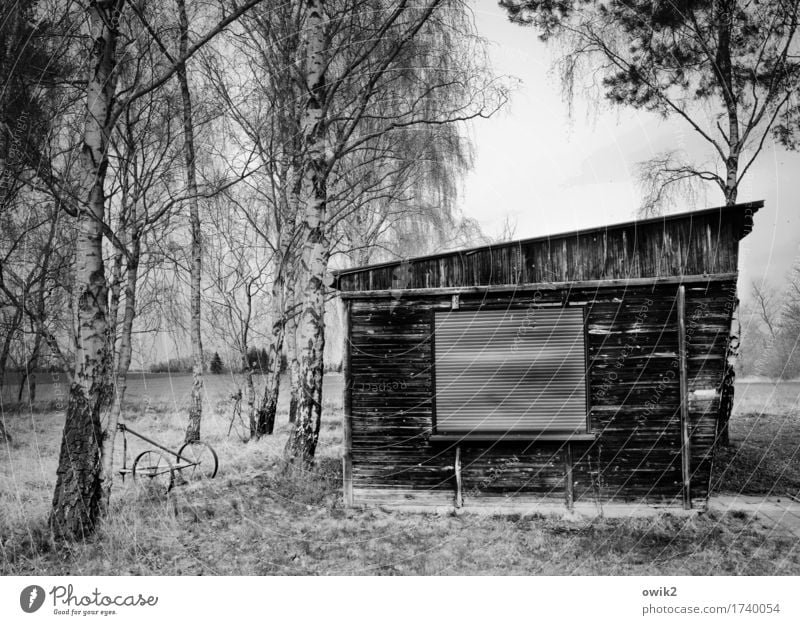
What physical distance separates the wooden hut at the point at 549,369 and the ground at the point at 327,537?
22.5 inches

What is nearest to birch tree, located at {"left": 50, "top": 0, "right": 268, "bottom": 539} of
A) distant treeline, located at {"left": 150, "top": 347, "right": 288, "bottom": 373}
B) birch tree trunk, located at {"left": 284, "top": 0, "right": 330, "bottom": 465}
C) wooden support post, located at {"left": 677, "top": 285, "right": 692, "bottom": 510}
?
birch tree trunk, located at {"left": 284, "top": 0, "right": 330, "bottom": 465}

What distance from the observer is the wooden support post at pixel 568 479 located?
7254 mm

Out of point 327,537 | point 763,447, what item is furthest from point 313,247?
point 763,447

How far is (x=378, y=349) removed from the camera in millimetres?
7656

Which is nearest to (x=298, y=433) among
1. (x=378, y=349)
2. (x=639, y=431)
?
(x=378, y=349)

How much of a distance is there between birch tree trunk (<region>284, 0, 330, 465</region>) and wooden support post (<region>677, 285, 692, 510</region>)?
5063 millimetres

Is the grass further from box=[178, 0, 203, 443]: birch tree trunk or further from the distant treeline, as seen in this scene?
the distant treeline

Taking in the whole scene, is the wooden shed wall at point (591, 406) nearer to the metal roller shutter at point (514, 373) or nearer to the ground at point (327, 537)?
the metal roller shutter at point (514, 373)

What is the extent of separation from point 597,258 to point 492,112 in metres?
2.64

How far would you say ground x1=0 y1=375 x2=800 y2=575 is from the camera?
16.6 ft

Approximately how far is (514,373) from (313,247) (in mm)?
3487

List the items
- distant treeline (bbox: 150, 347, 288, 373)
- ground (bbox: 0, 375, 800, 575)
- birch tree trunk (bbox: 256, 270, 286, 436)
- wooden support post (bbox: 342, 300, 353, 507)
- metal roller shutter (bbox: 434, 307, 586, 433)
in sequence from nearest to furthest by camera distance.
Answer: ground (bbox: 0, 375, 800, 575)
metal roller shutter (bbox: 434, 307, 586, 433)
wooden support post (bbox: 342, 300, 353, 507)
birch tree trunk (bbox: 256, 270, 286, 436)
distant treeline (bbox: 150, 347, 288, 373)

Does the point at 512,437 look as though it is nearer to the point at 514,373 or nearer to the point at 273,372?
the point at 514,373

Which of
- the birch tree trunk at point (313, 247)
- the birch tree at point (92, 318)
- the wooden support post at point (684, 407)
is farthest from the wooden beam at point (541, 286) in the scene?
the birch tree at point (92, 318)
